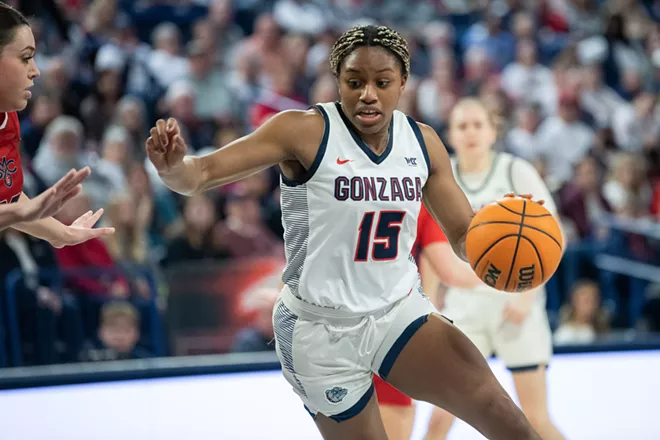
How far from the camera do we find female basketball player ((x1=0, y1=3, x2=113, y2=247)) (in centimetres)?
280

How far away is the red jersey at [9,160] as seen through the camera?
3.23 metres

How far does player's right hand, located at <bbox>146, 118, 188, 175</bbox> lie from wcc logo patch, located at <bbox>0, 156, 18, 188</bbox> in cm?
71

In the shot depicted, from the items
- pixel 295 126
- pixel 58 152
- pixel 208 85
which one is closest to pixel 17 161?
pixel 295 126

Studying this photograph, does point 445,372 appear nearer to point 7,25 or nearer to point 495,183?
point 495,183

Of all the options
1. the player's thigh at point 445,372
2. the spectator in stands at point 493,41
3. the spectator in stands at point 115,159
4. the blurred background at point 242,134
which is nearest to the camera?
the player's thigh at point 445,372

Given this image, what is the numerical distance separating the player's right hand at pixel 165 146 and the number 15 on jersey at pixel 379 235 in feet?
2.08

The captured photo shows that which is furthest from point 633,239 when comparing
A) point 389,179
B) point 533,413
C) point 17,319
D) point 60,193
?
point 60,193

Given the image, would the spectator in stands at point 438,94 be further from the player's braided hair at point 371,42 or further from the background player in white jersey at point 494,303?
the player's braided hair at point 371,42

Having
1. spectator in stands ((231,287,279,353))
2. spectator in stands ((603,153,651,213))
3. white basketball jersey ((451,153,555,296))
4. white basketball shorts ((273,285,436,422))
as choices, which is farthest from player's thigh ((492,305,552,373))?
spectator in stands ((603,153,651,213))

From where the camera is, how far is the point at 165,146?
9.19 feet

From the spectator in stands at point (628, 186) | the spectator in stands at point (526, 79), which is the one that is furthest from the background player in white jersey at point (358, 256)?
the spectator in stands at point (526, 79)

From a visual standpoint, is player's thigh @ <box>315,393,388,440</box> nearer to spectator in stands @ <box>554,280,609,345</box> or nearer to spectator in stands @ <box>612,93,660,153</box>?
spectator in stands @ <box>554,280,609,345</box>

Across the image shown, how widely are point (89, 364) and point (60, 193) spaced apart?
3.67m

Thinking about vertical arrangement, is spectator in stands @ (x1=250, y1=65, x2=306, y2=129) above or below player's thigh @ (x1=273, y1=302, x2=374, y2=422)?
above
